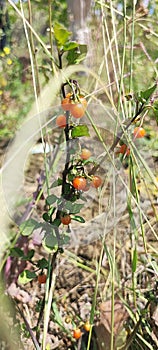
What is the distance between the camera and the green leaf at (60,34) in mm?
540

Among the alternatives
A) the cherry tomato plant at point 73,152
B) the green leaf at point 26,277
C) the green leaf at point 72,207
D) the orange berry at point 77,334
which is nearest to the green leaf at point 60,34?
the cherry tomato plant at point 73,152

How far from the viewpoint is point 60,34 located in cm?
55

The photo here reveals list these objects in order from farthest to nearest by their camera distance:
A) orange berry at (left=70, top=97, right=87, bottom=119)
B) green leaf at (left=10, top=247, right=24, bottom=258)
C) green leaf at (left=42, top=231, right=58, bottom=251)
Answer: green leaf at (left=10, top=247, right=24, bottom=258), green leaf at (left=42, top=231, right=58, bottom=251), orange berry at (left=70, top=97, right=87, bottom=119)

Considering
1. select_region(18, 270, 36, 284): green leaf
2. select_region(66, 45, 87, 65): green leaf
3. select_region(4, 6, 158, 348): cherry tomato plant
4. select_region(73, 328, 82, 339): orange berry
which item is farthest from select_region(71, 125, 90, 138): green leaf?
select_region(73, 328, 82, 339): orange berry

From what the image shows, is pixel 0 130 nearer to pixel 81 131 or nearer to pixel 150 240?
pixel 150 240

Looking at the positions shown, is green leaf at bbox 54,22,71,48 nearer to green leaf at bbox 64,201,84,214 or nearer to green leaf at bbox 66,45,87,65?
green leaf at bbox 66,45,87,65

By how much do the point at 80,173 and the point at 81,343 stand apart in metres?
0.42

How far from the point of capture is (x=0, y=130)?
159 cm

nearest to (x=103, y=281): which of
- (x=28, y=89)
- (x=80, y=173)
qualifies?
(x=80, y=173)

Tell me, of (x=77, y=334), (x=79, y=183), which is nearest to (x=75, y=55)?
(x=79, y=183)

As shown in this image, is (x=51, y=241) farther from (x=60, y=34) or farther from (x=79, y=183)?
(x=60, y=34)

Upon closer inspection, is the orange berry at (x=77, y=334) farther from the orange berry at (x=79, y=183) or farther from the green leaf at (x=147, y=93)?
the green leaf at (x=147, y=93)

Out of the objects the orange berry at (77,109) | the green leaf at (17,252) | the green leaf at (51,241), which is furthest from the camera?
the green leaf at (17,252)

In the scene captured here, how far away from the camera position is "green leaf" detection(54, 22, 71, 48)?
1.77 feet
